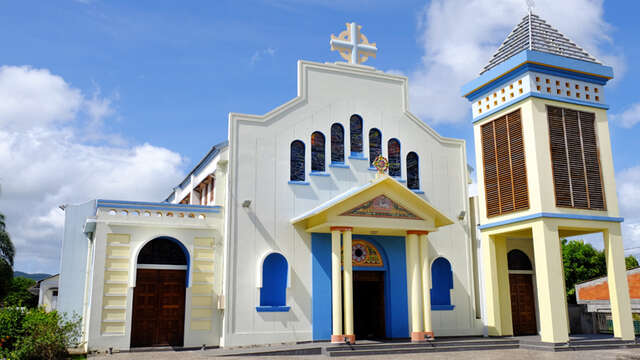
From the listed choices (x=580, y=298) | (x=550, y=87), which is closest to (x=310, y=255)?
(x=550, y=87)

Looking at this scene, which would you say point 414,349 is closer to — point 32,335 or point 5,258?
point 32,335

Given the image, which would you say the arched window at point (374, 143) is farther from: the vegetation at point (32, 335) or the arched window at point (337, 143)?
the vegetation at point (32, 335)

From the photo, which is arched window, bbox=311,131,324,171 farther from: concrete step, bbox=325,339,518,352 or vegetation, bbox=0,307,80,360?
vegetation, bbox=0,307,80,360

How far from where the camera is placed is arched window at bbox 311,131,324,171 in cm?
2027

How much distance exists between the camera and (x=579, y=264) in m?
50.3

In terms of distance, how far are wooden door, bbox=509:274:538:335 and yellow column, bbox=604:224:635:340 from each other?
3.47 meters

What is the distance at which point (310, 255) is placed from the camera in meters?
19.3

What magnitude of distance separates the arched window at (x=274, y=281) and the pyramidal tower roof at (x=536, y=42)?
11270 millimetres

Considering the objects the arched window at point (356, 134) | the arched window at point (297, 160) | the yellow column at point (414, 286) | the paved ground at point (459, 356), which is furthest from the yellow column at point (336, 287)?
the arched window at point (356, 134)

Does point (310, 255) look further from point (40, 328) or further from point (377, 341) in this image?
point (40, 328)

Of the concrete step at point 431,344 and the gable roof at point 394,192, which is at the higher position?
the gable roof at point 394,192

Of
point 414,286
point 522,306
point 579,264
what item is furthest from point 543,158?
point 579,264

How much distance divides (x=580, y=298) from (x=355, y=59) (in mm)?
26291

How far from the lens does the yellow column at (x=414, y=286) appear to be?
18.4m
